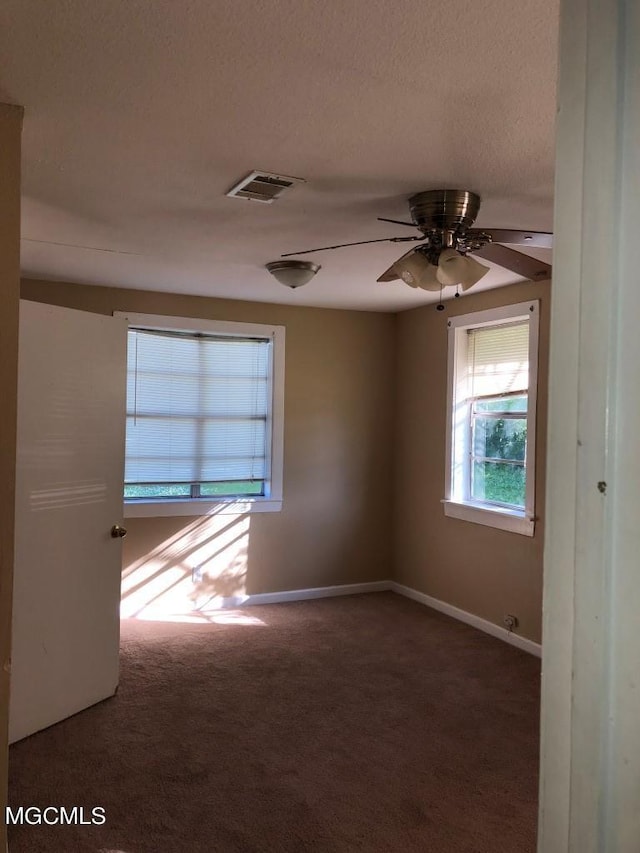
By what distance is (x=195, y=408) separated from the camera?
17.0 feet

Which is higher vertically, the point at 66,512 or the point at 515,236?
the point at 515,236

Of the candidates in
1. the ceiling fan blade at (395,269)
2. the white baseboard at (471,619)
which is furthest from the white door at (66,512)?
the white baseboard at (471,619)

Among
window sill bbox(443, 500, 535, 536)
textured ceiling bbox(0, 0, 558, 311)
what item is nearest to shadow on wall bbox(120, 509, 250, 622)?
window sill bbox(443, 500, 535, 536)

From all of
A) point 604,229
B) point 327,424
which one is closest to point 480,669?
point 327,424

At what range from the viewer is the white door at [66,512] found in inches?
120

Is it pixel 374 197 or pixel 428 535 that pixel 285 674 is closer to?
pixel 428 535

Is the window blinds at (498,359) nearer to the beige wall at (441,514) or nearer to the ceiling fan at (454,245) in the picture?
the beige wall at (441,514)

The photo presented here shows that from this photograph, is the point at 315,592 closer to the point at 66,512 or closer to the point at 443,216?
the point at 66,512

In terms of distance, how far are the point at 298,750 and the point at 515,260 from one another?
2.29 metres

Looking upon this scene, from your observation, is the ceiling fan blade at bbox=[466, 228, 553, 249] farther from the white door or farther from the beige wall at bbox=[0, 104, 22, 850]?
the white door

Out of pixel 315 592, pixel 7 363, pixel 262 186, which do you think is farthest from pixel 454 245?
pixel 315 592

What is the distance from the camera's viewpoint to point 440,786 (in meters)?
2.78

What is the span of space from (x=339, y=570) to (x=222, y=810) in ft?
10.2

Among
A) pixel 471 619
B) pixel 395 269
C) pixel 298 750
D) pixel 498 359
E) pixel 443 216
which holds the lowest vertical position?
pixel 298 750
